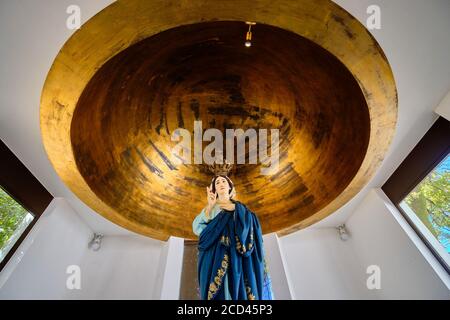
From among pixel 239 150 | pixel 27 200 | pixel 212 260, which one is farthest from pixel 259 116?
pixel 27 200

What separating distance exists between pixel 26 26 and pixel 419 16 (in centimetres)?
357

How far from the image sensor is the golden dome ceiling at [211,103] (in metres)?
2.65

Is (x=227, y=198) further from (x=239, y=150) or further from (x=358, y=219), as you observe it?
(x=358, y=219)

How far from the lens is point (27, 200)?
138 inches

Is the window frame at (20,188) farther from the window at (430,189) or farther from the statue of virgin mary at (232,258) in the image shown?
the window at (430,189)

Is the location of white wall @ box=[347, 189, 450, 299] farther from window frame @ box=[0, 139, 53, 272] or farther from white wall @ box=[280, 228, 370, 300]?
window frame @ box=[0, 139, 53, 272]

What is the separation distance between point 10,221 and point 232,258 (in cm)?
290

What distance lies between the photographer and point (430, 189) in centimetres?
351

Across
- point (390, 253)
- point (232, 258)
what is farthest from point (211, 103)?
point (390, 253)

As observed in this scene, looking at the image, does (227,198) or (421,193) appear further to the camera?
(421,193)

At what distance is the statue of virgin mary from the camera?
2268 millimetres

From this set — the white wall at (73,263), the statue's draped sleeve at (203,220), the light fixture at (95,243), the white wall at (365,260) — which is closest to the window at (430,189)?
the white wall at (365,260)

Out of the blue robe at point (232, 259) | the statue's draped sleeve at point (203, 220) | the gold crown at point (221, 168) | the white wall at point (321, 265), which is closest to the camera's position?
the blue robe at point (232, 259)

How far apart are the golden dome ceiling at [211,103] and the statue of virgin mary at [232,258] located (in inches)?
72.0
